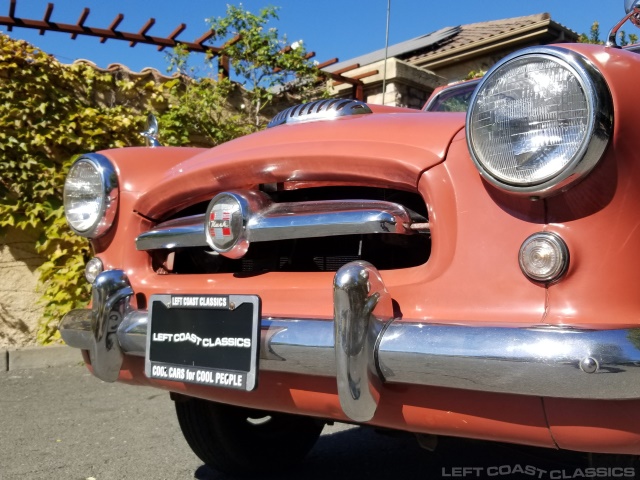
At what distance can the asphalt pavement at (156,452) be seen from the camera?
2.57 m

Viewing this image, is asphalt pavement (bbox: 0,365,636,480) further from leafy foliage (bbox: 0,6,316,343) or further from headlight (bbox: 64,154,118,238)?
leafy foliage (bbox: 0,6,316,343)

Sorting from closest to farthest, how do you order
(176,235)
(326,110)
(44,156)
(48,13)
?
(176,235) → (326,110) → (44,156) → (48,13)

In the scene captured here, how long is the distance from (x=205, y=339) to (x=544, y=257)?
2.92 ft

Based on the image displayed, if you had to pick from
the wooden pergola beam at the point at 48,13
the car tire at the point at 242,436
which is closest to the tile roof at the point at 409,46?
the wooden pergola beam at the point at 48,13

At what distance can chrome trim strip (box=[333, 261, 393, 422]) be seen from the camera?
58.7 inches

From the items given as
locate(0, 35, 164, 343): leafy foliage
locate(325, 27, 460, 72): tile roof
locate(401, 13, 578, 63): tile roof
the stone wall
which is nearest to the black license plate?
locate(0, 35, 164, 343): leafy foliage

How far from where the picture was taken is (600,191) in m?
1.40

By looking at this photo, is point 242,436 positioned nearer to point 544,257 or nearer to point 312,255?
point 312,255

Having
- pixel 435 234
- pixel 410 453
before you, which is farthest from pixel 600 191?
pixel 410 453

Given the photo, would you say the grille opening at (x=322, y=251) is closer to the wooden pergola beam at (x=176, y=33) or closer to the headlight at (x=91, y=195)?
the headlight at (x=91, y=195)

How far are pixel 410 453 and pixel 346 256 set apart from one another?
122cm

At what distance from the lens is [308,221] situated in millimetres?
1790

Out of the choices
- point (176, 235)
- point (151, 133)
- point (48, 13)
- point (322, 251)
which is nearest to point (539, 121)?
point (322, 251)

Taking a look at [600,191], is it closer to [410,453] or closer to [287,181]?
[287,181]
